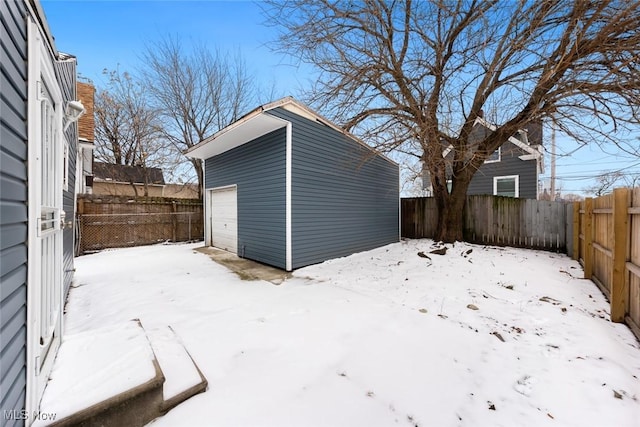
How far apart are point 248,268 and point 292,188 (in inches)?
84.5

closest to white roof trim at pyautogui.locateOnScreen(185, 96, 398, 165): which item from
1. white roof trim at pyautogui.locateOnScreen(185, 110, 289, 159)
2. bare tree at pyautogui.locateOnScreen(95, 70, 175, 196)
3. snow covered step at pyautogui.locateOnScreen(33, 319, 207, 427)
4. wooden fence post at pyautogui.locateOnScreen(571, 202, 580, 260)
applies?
white roof trim at pyautogui.locateOnScreen(185, 110, 289, 159)

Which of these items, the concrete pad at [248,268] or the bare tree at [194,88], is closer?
the concrete pad at [248,268]

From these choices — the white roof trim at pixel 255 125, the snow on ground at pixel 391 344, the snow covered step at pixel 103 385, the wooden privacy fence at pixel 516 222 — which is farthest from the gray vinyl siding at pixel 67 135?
the wooden privacy fence at pixel 516 222

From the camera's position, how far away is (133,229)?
9.10 m

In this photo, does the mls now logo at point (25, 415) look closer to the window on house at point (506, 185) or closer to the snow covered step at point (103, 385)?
the snow covered step at point (103, 385)

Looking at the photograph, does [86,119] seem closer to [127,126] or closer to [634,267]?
[127,126]

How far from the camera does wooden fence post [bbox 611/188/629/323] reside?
10.3 ft

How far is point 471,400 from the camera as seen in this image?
2.02 metres

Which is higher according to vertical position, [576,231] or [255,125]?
[255,125]

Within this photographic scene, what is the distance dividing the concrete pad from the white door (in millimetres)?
3181

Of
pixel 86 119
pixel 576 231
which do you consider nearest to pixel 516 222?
pixel 576 231

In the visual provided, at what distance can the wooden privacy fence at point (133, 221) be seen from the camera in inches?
324

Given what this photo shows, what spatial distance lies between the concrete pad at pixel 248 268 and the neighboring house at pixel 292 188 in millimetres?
202

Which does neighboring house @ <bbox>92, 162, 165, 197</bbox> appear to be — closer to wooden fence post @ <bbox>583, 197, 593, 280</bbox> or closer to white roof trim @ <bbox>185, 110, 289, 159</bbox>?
white roof trim @ <bbox>185, 110, 289, 159</bbox>
